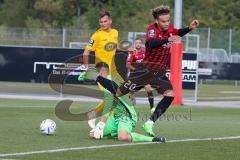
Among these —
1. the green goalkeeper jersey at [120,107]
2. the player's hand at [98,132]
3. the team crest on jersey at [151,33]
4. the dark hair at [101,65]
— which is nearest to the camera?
the team crest on jersey at [151,33]

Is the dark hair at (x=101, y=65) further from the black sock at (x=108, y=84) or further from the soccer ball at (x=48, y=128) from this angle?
the soccer ball at (x=48, y=128)

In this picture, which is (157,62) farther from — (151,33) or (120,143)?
(120,143)

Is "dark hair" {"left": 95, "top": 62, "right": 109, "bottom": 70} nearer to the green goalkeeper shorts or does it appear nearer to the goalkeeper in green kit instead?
the goalkeeper in green kit

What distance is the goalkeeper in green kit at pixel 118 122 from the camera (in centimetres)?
1219

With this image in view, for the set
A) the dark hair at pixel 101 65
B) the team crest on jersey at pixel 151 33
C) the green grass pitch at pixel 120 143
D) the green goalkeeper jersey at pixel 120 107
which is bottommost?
the green grass pitch at pixel 120 143

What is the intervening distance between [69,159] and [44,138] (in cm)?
245

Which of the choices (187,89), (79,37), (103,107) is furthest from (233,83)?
(103,107)

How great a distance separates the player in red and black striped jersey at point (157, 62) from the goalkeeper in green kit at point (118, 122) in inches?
8.1

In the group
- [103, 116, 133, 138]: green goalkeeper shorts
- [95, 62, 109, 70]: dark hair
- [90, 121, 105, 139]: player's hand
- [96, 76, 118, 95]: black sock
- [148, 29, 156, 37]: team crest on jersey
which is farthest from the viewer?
[95, 62, 109, 70]: dark hair

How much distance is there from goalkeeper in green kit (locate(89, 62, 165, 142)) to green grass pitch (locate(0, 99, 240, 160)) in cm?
18

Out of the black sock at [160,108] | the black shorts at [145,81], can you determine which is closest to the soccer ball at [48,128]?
the black shorts at [145,81]

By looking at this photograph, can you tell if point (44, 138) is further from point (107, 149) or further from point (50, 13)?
point (50, 13)

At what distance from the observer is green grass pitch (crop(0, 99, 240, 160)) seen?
10352mm

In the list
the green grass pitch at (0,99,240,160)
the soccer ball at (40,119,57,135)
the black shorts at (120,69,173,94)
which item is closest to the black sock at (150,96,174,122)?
the black shorts at (120,69,173,94)
